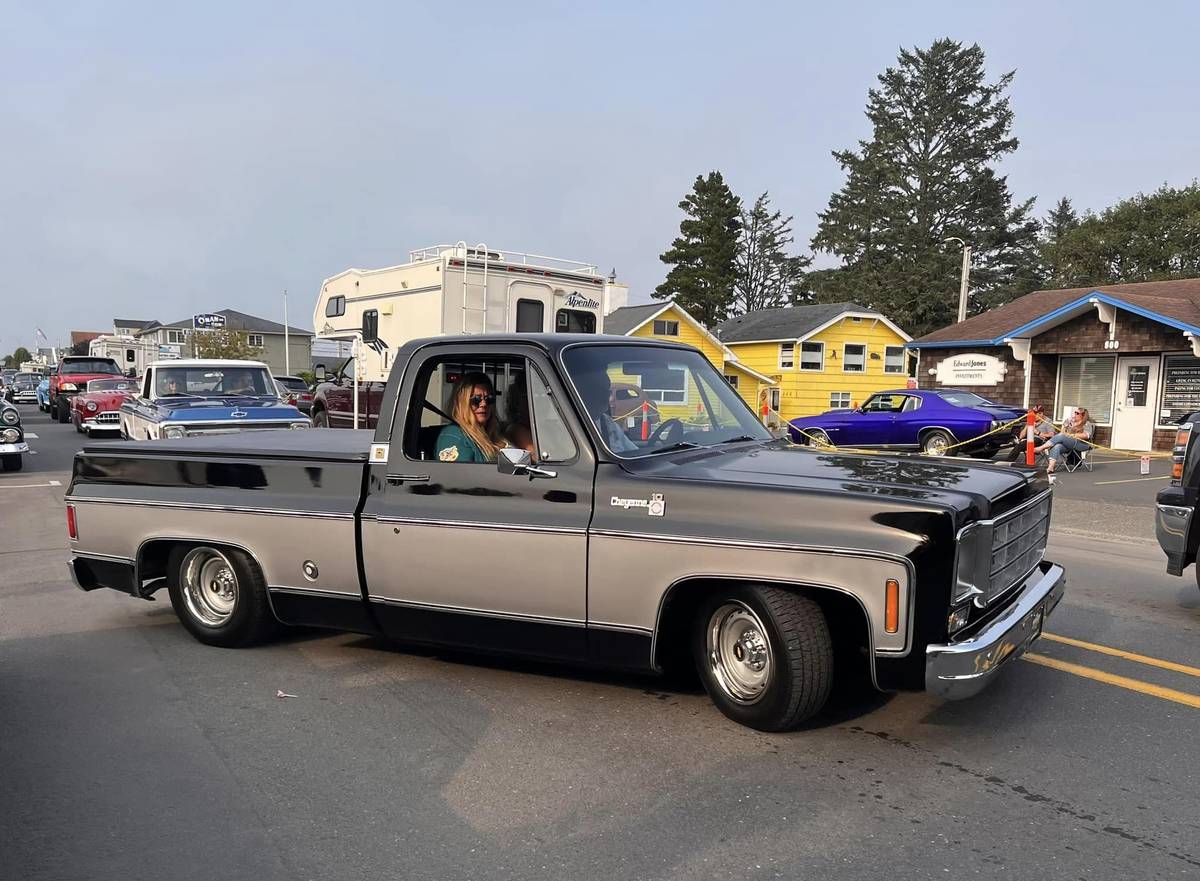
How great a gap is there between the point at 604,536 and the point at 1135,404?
22.6m

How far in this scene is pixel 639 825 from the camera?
3.37 m

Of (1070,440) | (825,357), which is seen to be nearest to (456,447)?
(1070,440)

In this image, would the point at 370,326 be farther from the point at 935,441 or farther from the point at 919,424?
the point at 935,441

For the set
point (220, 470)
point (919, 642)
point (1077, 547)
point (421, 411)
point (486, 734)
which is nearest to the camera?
point (919, 642)

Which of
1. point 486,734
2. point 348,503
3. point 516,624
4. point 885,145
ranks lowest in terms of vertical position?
point 486,734

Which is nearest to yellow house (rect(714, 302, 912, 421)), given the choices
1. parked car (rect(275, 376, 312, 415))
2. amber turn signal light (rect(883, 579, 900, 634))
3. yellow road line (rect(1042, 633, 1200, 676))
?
parked car (rect(275, 376, 312, 415))

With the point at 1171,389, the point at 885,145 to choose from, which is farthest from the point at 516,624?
the point at 885,145

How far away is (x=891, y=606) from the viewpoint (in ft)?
11.8

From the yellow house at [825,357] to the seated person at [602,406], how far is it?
35.8 meters

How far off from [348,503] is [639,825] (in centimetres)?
245

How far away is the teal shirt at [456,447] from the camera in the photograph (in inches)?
188

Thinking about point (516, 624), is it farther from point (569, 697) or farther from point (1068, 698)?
point (1068, 698)

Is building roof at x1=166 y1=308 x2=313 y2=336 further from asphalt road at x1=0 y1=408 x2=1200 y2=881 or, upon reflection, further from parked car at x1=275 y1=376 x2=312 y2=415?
asphalt road at x1=0 y1=408 x2=1200 y2=881

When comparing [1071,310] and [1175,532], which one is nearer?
[1175,532]
